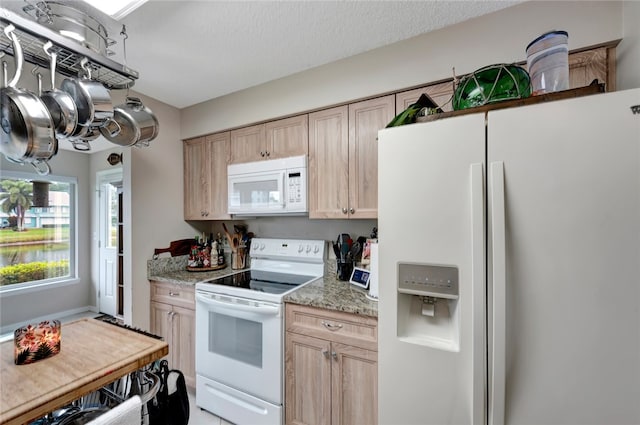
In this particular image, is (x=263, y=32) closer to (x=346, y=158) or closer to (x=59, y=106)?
(x=346, y=158)

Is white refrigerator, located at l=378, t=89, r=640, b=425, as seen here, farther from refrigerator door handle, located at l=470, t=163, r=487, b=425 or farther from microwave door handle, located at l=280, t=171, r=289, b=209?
microwave door handle, located at l=280, t=171, r=289, b=209

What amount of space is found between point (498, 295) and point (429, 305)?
0.27 metres

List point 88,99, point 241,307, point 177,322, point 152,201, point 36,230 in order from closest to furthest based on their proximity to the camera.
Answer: point 88,99 < point 241,307 < point 177,322 < point 152,201 < point 36,230

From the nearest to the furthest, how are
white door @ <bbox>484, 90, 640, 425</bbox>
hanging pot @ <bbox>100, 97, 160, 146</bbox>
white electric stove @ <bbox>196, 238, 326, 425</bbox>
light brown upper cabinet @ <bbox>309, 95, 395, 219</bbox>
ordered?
1. white door @ <bbox>484, 90, 640, 425</bbox>
2. hanging pot @ <bbox>100, 97, 160, 146</bbox>
3. white electric stove @ <bbox>196, 238, 326, 425</bbox>
4. light brown upper cabinet @ <bbox>309, 95, 395, 219</bbox>

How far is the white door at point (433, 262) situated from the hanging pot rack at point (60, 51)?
54.3 inches

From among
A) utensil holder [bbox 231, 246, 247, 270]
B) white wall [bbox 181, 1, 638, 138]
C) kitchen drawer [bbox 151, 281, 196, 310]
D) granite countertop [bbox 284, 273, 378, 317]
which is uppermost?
white wall [bbox 181, 1, 638, 138]

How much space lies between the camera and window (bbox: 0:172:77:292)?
3164 millimetres

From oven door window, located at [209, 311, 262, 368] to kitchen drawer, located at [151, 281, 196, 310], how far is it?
11.5 inches

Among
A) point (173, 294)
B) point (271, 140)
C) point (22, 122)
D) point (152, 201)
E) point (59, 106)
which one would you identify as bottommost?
point (173, 294)

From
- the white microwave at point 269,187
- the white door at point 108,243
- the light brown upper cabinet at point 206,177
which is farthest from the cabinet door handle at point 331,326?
the white door at point 108,243

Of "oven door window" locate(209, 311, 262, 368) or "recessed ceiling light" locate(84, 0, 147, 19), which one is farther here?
"oven door window" locate(209, 311, 262, 368)

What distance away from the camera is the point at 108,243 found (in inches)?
148

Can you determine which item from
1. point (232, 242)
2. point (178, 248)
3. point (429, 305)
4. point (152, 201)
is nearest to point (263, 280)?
point (232, 242)

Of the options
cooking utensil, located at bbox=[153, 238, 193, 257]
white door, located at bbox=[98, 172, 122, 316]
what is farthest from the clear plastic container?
white door, located at bbox=[98, 172, 122, 316]
